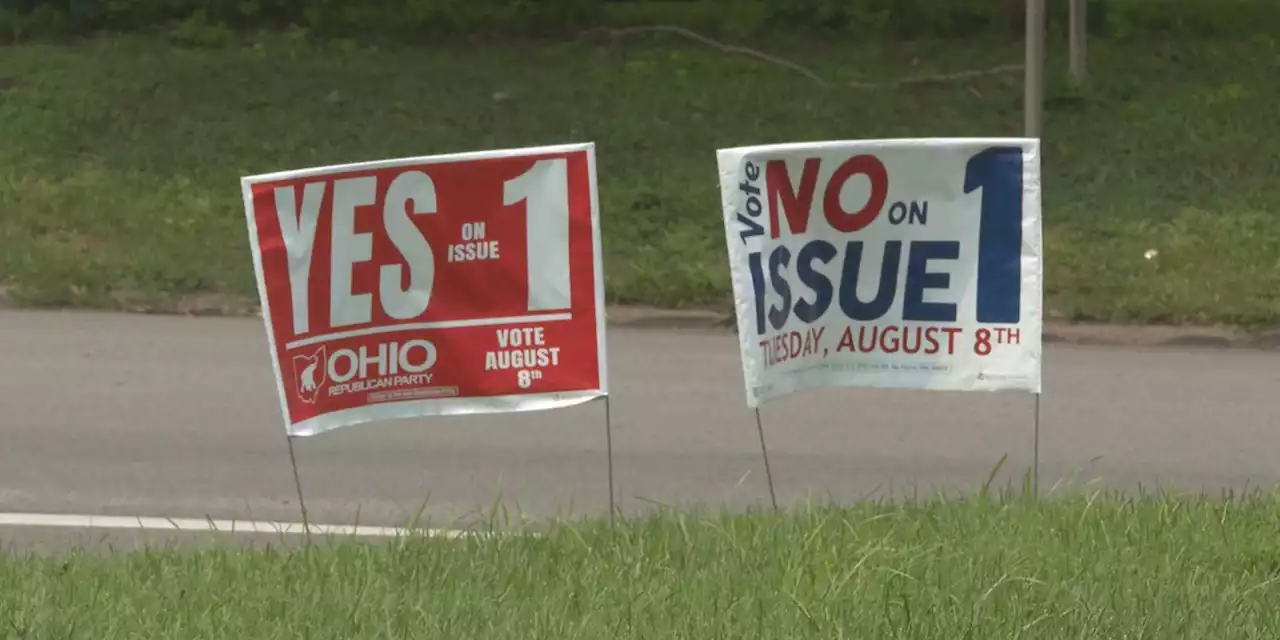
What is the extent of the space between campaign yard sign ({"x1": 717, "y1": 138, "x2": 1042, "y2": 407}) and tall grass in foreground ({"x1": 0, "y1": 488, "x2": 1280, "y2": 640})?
1.67 feet

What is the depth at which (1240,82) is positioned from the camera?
15906 mm

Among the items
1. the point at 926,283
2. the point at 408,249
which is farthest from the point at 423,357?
the point at 926,283

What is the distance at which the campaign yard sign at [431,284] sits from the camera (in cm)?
544

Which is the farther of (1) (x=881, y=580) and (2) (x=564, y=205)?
(2) (x=564, y=205)

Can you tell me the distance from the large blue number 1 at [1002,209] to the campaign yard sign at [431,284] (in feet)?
4.09

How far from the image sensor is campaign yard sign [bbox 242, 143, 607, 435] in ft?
17.8

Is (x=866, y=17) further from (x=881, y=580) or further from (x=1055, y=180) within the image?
(x=881, y=580)

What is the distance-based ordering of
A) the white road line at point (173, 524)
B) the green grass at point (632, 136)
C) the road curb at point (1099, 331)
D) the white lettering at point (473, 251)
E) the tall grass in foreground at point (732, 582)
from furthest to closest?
the green grass at point (632, 136) < the road curb at point (1099, 331) < the white road line at point (173, 524) < the white lettering at point (473, 251) < the tall grass in foreground at point (732, 582)

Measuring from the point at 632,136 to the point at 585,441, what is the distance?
23.0 ft

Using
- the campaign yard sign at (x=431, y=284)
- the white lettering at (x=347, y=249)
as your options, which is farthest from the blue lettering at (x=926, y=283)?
the white lettering at (x=347, y=249)

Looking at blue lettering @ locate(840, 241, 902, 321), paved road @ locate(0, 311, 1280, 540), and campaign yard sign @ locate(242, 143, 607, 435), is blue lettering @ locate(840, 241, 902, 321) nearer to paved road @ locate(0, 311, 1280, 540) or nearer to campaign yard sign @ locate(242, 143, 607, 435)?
campaign yard sign @ locate(242, 143, 607, 435)

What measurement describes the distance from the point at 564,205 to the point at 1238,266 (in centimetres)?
770

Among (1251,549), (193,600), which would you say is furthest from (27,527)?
(1251,549)

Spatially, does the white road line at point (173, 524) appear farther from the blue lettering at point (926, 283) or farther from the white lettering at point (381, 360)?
the blue lettering at point (926, 283)
